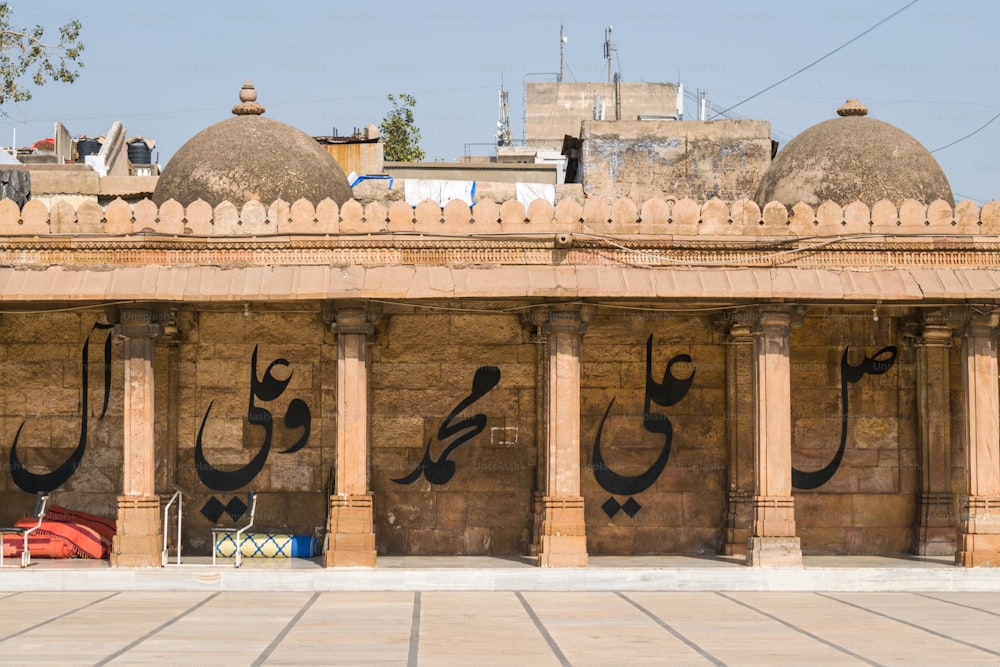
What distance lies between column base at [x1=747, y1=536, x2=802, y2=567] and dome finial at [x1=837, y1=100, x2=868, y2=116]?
6.58m

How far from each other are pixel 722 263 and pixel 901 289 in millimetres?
2190

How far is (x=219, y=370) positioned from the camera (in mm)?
19312

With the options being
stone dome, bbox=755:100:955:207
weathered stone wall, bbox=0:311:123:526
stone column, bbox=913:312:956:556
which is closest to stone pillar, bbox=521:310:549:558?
stone dome, bbox=755:100:955:207

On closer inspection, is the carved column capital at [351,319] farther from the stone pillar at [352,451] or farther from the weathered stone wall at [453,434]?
the weathered stone wall at [453,434]

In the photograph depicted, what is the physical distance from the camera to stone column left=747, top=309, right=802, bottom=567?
17375 mm

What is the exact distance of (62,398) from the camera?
1936 cm

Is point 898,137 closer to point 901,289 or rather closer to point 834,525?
point 901,289

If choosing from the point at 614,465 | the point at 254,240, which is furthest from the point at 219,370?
the point at 614,465

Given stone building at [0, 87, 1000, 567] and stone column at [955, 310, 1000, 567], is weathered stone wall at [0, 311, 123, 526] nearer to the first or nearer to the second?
stone building at [0, 87, 1000, 567]

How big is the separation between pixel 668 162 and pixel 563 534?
10753 millimetres

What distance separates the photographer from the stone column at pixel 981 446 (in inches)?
688

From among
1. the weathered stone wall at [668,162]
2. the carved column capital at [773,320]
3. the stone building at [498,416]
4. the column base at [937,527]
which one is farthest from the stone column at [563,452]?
the weathered stone wall at [668,162]

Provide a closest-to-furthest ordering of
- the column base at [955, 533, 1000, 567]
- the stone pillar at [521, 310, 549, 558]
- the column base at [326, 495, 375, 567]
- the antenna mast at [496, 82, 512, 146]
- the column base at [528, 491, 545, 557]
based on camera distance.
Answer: the column base at [326, 495, 375, 567] → the column base at [955, 533, 1000, 567] → the stone pillar at [521, 310, 549, 558] → the column base at [528, 491, 545, 557] → the antenna mast at [496, 82, 512, 146]

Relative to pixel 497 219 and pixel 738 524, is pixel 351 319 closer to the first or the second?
pixel 497 219
